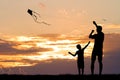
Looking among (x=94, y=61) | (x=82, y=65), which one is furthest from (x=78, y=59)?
(x=94, y=61)

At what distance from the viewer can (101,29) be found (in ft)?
54.9

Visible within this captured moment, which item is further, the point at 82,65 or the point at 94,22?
the point at 82,65

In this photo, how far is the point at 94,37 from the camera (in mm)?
16734

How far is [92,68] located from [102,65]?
0.55 m

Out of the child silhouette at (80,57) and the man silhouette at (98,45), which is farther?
the child silhouette at (80,57)

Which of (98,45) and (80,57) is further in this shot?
(80,57)

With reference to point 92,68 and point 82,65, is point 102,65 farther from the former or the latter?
point 82,65

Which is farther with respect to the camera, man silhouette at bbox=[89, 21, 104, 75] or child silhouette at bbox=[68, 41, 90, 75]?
child silhouette at bbox=[68, 41, 90, 75]

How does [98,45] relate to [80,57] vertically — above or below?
above
